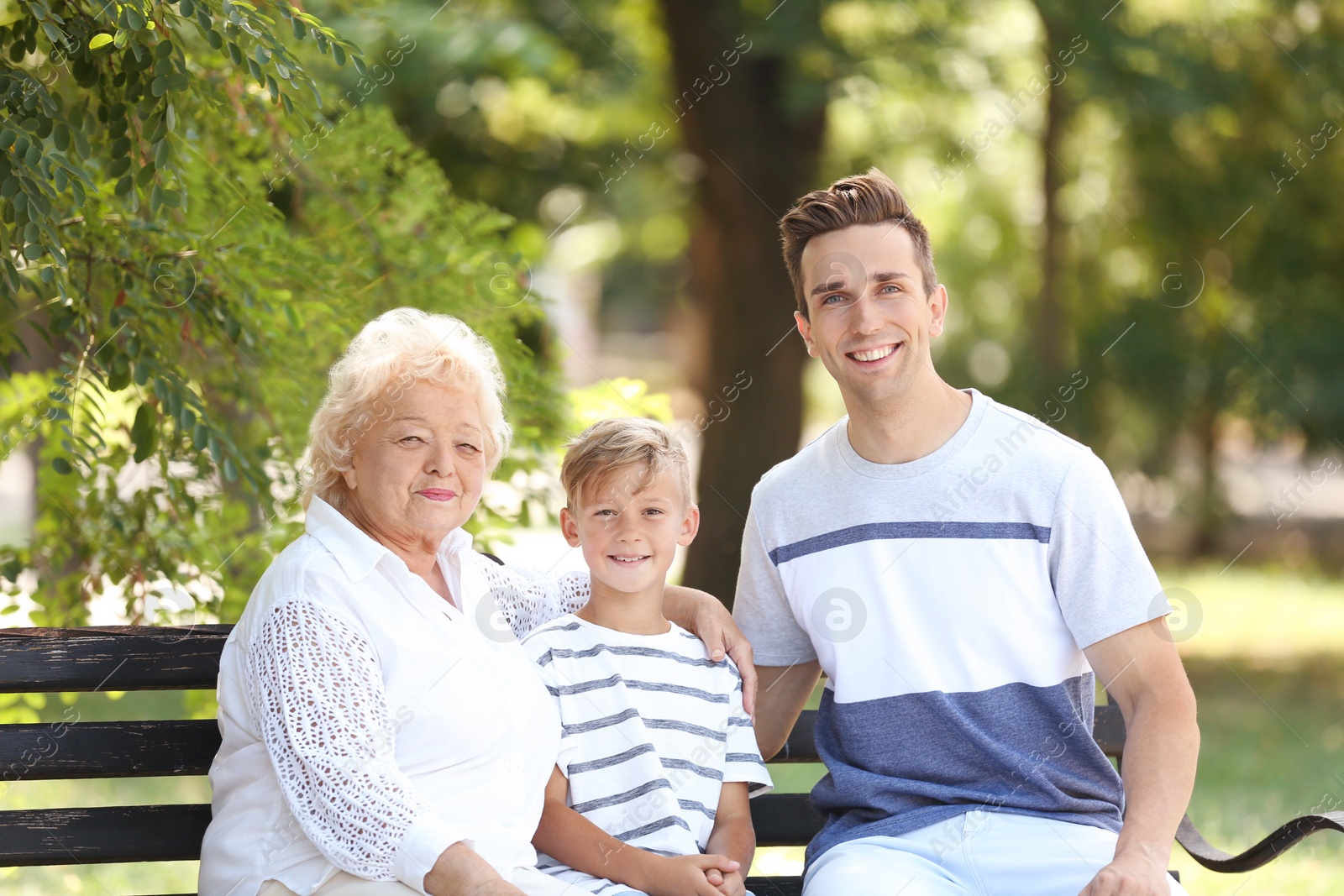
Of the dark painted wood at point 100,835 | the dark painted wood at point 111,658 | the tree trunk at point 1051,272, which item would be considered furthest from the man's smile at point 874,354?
the tree trunk at point 1051,272

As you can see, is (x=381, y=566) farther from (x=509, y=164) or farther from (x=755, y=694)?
(x=509, y=164)

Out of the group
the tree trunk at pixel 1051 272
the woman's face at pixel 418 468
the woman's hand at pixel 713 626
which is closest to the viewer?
the woman's face at pixel 418 468

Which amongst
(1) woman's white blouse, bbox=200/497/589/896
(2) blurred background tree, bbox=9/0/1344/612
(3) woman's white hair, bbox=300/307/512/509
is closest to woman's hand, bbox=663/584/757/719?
(1) woman's white blouse, bbox=200/497/589/896

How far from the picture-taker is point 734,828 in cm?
267

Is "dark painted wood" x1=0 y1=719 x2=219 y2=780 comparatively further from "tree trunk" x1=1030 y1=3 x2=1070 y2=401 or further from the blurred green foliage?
"tree trunk" x1=1030 y1=3 x2=1070 y2=401

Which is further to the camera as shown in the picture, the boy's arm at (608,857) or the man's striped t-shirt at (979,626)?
the man's striped t-shirt at (979,626)

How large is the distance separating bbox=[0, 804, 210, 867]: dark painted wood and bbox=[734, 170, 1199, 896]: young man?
136 centimetres

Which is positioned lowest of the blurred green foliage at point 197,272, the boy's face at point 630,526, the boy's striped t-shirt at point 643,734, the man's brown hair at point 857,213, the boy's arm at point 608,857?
the boy's arm at point 608,857

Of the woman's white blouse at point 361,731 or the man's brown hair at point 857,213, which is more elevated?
the man's brown hair at point 857,213

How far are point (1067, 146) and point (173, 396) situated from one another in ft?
31.9

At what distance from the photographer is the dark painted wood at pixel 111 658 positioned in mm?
2732

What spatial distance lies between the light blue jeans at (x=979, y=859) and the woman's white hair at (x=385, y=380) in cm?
112

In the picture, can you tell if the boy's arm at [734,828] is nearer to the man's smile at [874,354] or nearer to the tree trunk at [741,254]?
the man's smile at [874,354]

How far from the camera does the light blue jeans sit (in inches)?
99.3
